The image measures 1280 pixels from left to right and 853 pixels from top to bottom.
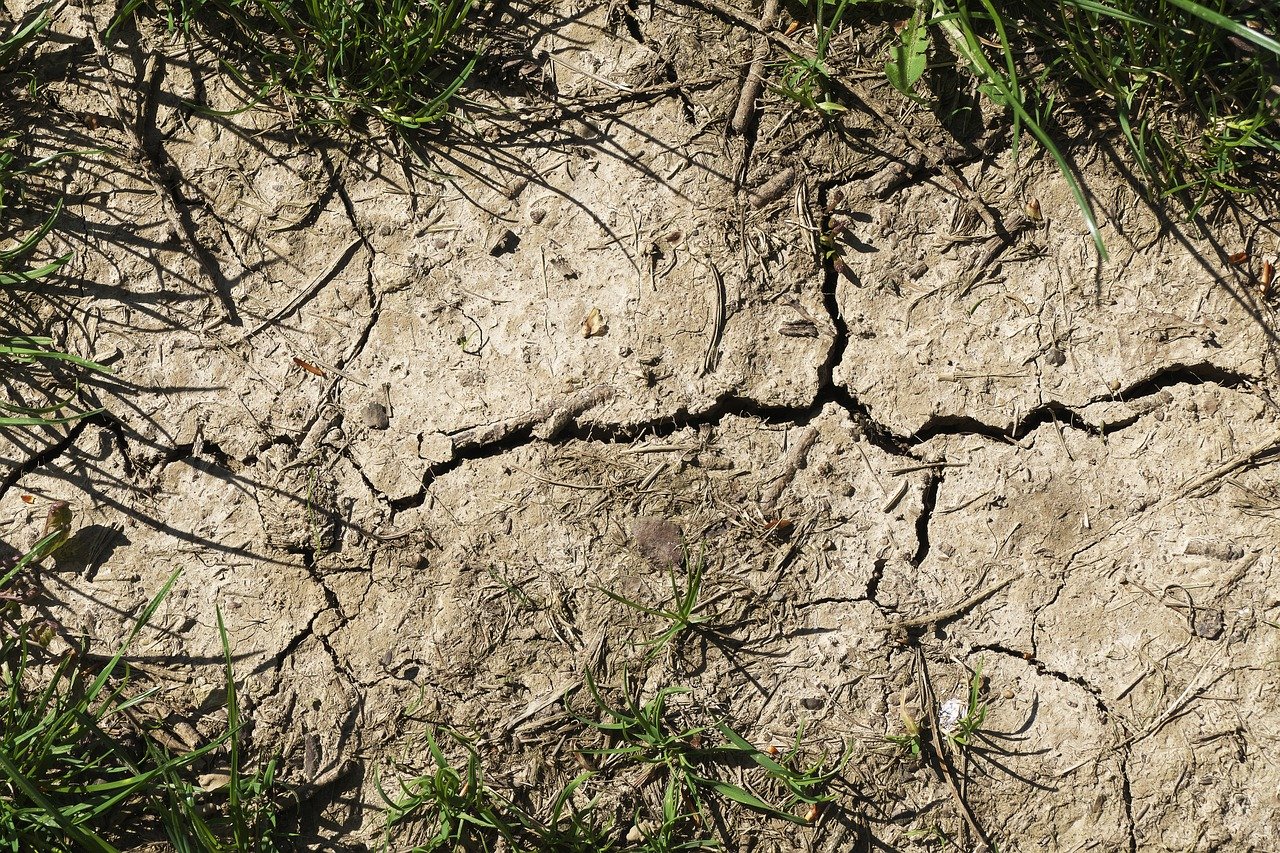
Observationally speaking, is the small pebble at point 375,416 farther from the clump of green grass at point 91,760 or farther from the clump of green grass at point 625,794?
the clump of green grass at point 625,794

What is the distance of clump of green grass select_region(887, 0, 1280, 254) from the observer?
2494 mm

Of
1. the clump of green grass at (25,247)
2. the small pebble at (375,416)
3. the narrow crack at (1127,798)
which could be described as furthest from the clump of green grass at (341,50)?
the narrow crack at (1127,798)

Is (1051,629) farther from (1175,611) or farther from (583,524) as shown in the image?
(583,524)

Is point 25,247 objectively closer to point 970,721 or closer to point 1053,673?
point 970,721

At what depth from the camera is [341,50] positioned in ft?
8.48

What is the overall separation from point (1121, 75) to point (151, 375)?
109 inches

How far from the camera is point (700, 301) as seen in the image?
2596 millimetres

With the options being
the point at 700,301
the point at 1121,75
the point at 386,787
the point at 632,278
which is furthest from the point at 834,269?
the point at 386,787

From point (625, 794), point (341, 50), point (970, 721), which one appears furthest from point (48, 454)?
point (970, 721)

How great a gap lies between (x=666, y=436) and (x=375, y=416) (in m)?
0.79

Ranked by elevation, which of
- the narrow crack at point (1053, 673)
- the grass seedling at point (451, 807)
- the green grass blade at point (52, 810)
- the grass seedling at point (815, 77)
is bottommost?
the green grass blade at point (52, 810)

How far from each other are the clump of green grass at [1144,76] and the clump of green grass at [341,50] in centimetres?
122

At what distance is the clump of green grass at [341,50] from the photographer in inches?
102

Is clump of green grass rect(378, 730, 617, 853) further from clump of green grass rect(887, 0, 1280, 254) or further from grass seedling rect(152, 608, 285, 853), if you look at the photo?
clump of green grass rect(887, 0, 1280, 254)
